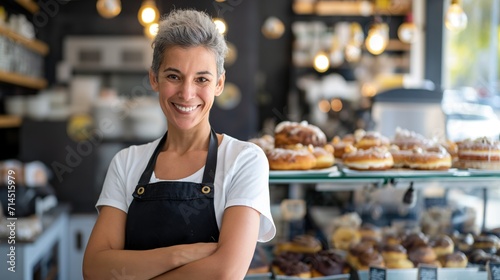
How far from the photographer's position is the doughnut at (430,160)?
6.84 feet

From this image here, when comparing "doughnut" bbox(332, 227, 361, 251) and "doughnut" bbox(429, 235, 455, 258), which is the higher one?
"doughnut" bbox(429, 235, 455, 258)

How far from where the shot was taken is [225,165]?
163cm

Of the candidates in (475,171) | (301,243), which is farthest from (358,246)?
(475,171)

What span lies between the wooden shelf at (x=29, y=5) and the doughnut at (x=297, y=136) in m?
4.10

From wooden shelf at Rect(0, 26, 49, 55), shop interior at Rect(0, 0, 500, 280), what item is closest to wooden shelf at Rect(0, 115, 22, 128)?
shop interior at Rect(0, 0, 500, 280)

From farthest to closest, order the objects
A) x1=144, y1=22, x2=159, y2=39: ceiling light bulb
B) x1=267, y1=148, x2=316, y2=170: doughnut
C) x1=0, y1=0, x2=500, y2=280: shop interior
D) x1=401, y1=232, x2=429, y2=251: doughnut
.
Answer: x1=0, y1=0, x2=500, y2=280: shop interior → x1=401, y1=232, x2=429, y2=251: doughnut → x1=267, y1=148, x2=316, y2=170: doughnut → x1=144, y1=22, x2=159, y2=39: ceiling light bulb

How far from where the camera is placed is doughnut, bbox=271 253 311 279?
81.7 inches

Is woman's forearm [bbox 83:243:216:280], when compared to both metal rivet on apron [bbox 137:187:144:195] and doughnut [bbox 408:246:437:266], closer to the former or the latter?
metal rivet on apron [bbox 137:187:144:195]

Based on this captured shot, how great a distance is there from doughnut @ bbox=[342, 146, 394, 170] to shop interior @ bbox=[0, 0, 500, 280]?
0.21 feet

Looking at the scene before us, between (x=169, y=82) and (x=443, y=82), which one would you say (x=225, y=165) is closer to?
(x=169, y=82)

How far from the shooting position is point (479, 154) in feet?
6.97

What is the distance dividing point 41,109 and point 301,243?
12.2ft

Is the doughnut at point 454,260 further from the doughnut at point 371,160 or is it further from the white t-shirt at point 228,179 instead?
the white t-shirt at point 228,179

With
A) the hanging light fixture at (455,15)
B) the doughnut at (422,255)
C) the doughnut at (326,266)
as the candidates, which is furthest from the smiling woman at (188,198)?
the hanging light fixture at (455,15)
